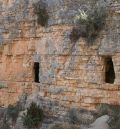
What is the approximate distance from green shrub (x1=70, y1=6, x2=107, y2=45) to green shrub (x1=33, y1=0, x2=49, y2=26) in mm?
2072

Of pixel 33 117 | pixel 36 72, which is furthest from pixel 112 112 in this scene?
pixel 36 72

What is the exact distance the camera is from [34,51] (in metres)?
19.7

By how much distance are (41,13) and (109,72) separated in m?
4.54

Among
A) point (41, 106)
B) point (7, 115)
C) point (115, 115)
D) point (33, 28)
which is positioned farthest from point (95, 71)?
point (7, 115)

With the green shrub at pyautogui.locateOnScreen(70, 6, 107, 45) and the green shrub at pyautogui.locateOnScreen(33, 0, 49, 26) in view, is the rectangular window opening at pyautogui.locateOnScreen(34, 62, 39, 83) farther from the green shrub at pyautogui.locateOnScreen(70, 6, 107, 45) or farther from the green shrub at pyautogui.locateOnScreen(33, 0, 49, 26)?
the green shrub at pyautogui.locateOnScreen(70, 6, 107, 45)

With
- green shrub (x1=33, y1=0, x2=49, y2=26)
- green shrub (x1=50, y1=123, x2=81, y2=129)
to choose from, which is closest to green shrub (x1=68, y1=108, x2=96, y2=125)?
green shrub (x1=50, y1=123, x2=81, y2=129)

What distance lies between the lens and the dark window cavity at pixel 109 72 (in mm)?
16797

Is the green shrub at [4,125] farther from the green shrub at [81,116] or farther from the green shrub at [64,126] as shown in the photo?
the green shrub at [81,116]

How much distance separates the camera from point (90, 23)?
16.9m

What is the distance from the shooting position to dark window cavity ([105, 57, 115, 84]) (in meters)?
16.8

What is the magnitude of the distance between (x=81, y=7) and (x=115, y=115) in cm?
496

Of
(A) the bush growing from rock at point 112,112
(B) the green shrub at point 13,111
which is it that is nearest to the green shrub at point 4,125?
(B) the green shrub at point 13,111

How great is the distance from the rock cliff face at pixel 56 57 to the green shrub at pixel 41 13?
0.82ft

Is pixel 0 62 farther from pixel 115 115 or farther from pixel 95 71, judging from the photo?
pixel 115 115
